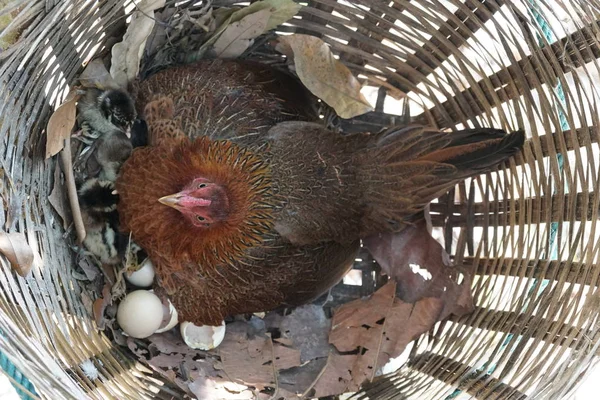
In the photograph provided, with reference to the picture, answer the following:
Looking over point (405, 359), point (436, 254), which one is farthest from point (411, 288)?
point (405, 359)

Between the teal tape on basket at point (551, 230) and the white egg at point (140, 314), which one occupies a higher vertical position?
the teal tape on basket at point (551, 230)

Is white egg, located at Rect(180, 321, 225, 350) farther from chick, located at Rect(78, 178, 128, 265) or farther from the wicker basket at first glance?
chick, located at Rect(78, 178, 128, 265)

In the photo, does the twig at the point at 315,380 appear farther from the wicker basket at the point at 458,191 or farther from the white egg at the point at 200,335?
the white egg at the point at 200,335

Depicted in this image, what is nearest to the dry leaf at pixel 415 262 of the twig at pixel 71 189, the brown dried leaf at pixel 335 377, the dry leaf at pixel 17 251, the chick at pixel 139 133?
the brown dried leaf at pixel 335 377

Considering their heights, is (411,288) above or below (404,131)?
below

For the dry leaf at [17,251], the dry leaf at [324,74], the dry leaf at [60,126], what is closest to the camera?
the dry leaf at [17,251]

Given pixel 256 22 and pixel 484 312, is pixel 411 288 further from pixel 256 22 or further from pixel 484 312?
pixel 256 22
